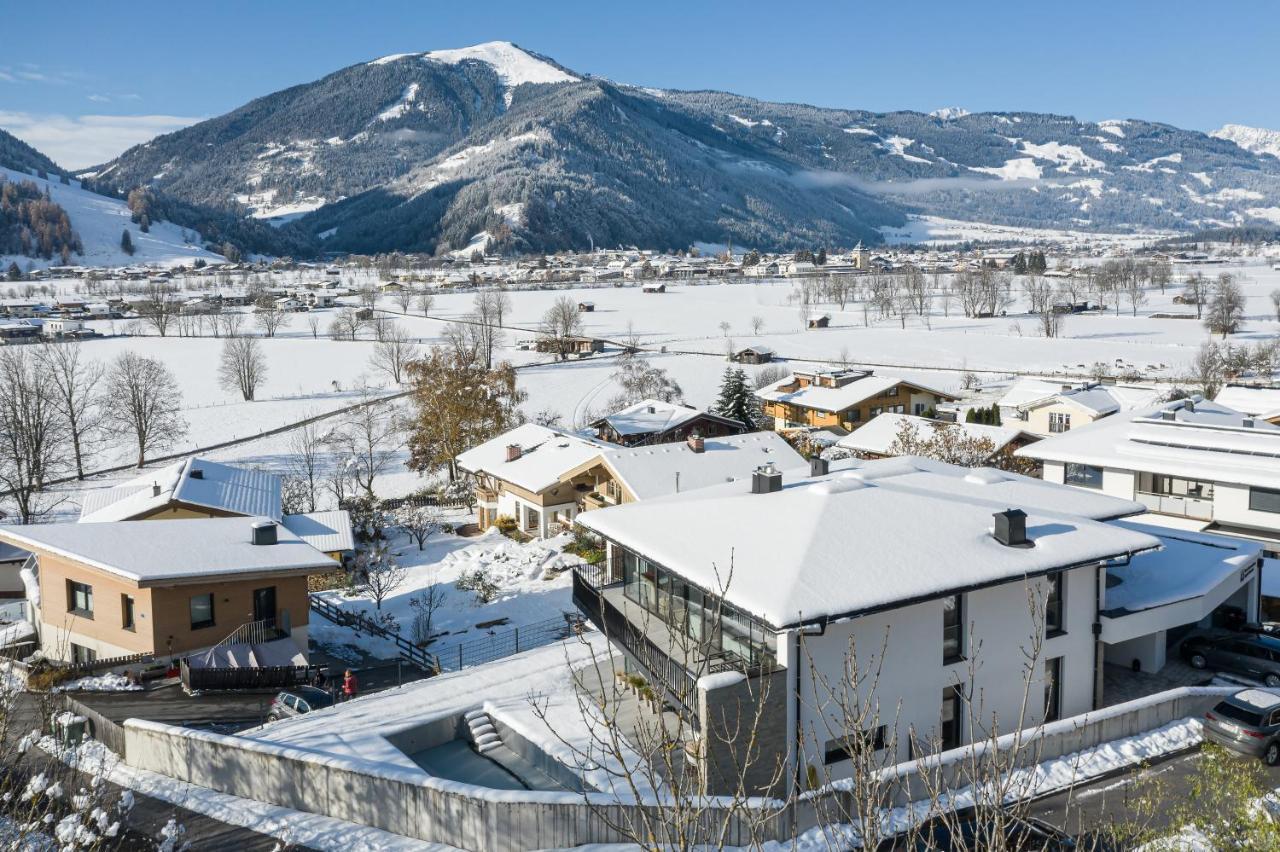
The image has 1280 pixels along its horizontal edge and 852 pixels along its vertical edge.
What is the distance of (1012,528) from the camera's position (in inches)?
551

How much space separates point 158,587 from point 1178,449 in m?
25.6

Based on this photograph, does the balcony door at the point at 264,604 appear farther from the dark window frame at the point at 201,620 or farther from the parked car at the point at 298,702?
the parked car at the point at 298,702

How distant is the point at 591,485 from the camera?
114ft

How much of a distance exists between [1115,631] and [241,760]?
12994 mm

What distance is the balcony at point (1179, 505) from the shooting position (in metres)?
25.0

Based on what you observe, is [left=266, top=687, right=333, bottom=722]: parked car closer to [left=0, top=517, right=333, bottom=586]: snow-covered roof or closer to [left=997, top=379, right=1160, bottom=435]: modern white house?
[left=0, top=517, right=333, bottom=586]: snow-covered roof

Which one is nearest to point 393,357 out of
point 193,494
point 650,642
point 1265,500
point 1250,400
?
point 193,494

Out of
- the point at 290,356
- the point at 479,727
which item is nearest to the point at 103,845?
the point at 479,727

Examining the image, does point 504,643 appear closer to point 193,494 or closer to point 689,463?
point 193,494

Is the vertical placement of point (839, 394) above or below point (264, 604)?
above

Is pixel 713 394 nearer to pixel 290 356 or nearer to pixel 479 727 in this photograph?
pixel 290 356

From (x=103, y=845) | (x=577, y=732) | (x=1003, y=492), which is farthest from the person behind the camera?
(x=1003, y=492)

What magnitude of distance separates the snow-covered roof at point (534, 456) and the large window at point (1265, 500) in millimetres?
19713

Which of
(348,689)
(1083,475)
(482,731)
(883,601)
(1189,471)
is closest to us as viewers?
(883,601)
